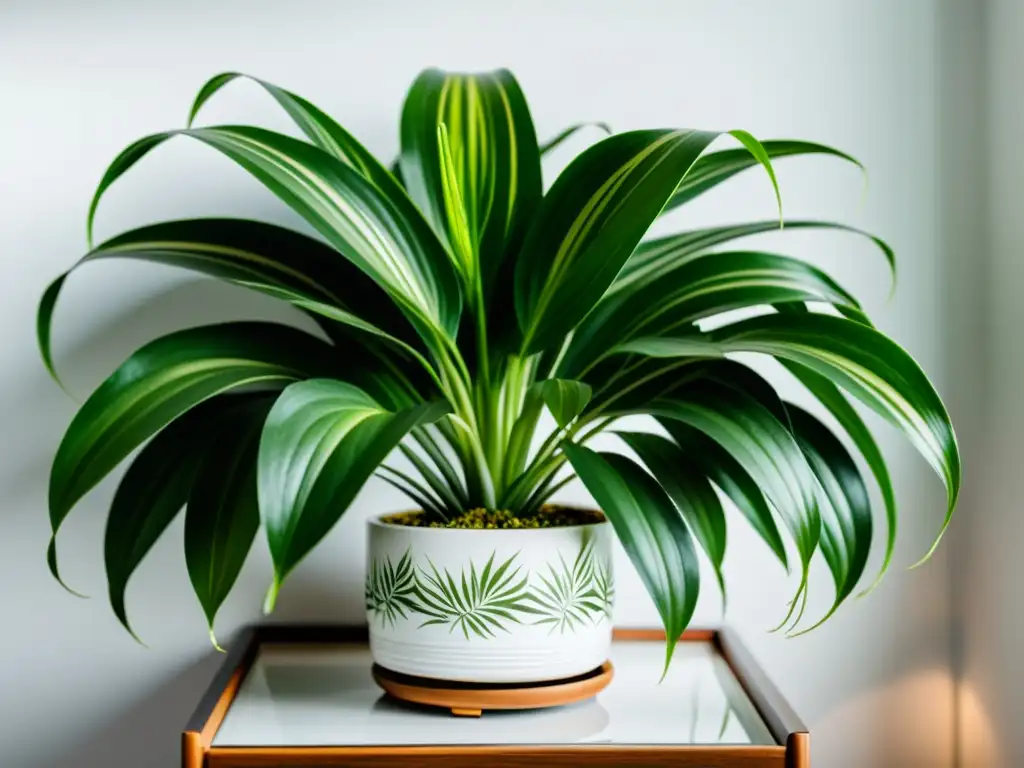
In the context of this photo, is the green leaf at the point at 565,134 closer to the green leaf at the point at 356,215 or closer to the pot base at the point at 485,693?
the green leaf at the point at 356,215

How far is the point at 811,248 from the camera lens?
4.17 ft

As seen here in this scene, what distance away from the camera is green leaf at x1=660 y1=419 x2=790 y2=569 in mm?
916

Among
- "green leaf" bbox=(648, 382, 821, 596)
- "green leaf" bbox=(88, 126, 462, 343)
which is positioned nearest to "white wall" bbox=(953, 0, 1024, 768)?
"green leaf" bbox=(648, 382, 821, 596)

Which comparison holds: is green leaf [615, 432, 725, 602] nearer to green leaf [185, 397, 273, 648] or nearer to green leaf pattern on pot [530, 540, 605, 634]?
green leaf pattern on pot [530, 540, 605, 634]

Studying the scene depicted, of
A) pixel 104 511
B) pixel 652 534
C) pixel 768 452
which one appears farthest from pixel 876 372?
pixel 104 511

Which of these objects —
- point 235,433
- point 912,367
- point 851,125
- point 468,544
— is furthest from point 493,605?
point 851,125

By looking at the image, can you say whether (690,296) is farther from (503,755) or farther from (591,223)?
(503,755)

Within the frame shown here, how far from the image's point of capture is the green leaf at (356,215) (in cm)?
84

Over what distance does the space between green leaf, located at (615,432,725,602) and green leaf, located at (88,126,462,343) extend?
0.21 m

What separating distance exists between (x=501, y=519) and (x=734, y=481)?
22 cm

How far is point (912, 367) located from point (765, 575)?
49 centimetres

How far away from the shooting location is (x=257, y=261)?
1.02 meters

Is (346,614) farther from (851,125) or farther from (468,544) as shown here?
(851,125)

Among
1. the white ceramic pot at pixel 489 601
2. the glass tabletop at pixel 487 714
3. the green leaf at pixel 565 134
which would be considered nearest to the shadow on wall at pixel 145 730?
the glass tabletop at pixel 487 714
